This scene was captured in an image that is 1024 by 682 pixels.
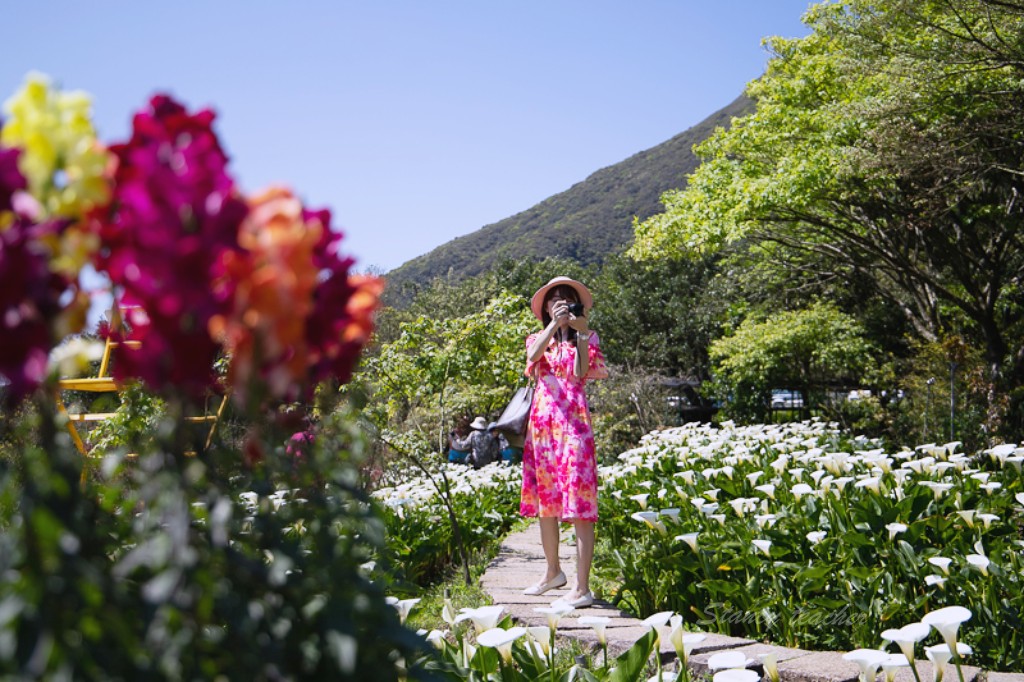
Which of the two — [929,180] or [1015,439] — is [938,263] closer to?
[929,180]

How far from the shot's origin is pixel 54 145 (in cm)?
87

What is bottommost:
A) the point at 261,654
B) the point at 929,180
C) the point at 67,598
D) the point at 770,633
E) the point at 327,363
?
the point at 770,633

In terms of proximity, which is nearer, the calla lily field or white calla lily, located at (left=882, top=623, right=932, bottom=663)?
white calla lily, located at (left=882, top=623, right=932, bottom=663)

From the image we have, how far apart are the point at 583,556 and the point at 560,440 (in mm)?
649

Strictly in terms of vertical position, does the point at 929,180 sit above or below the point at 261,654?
above

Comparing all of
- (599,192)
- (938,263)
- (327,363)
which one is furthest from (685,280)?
(599,192)

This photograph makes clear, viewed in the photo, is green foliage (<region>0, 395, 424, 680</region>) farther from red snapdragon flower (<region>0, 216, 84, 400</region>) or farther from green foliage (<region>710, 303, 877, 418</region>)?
green foliage (<region>710, 303, 877, 418</region>)

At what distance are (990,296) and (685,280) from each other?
39.5 feet

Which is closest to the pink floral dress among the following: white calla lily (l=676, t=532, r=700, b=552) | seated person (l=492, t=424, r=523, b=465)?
white calla lily (l=676, t=532, r=700, b=552)

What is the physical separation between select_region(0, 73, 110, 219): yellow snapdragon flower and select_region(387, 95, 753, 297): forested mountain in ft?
196

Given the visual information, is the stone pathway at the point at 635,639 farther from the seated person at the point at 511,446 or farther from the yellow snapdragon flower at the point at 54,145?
the seated person at the point at 511,446

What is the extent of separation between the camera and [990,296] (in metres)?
13.5

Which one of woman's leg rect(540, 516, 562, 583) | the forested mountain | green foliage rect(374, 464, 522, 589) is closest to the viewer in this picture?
woman's leg rect(540, 516, 562, 583)

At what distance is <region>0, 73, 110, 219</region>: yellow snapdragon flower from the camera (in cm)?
86
